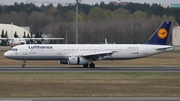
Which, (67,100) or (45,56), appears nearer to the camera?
(67,100)

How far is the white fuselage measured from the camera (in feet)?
180

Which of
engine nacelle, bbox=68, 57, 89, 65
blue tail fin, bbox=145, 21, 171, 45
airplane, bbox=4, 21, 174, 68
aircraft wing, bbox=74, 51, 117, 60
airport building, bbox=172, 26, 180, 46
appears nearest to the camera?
engine nacelle, bbox=68, 57, 89, 65

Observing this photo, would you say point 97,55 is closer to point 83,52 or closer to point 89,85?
point 83,52

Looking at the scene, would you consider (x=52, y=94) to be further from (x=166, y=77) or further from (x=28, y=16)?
(x=28, y=16)

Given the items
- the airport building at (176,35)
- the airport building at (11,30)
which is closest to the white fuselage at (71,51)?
the airport building at (176,35)

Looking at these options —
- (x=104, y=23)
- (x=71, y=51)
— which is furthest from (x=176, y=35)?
(x=71, y=51)

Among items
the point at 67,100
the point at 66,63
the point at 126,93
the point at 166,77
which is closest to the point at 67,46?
the point at 66,63

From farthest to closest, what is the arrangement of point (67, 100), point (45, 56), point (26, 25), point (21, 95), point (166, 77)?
1. point (26, 25)
2. point (45, 56)
3. point (166, 77)
4. point (21, 95)
5. point (67, 100)

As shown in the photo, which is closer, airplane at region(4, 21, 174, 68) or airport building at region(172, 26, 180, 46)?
airplane at region(4, 21, 174, 68)

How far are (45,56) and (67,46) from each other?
284cm

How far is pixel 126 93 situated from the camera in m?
30.9

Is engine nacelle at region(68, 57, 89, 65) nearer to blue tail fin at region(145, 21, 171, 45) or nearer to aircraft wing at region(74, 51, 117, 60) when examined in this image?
aircraft wing at region(74, 51, 117, 60)

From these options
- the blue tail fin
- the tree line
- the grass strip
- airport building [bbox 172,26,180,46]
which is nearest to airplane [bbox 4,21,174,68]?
the blue tail fin

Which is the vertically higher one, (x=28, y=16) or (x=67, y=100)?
(x=28, y=16)
